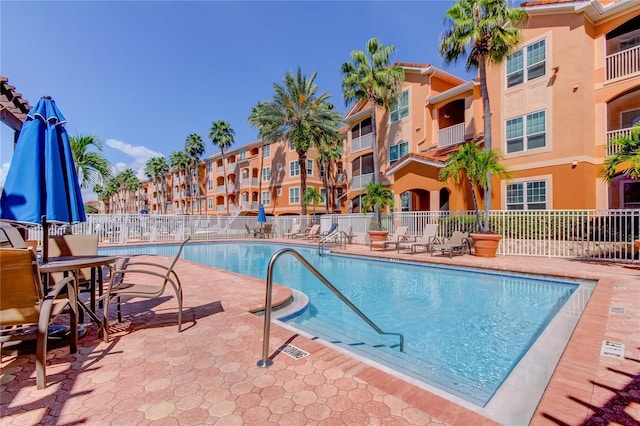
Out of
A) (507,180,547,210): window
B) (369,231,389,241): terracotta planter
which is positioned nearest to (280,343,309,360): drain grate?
(369,231,389,241): terracotta planter

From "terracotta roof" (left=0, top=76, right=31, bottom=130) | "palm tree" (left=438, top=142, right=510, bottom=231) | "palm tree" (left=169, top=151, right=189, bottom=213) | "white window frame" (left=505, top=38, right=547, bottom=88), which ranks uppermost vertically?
"palm tree" (left=169, top=151, right=189, bottom=213)

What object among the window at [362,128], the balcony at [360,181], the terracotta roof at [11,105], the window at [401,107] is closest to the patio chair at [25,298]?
the terracotta roof at [11,105]

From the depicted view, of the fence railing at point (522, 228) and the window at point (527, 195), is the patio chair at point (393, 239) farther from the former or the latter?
the window at point (527, 195)

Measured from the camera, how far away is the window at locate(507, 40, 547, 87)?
1435 cm

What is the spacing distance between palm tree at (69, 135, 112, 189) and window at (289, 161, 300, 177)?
23050 millimetres

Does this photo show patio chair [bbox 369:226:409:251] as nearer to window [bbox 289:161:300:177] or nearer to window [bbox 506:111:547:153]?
window [bbox 506:111:547:153]

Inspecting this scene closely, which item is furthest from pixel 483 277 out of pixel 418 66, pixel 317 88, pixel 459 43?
pixel 317 88

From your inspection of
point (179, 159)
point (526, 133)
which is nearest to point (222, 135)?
point (179, 159)

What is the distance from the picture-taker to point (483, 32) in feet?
44.2

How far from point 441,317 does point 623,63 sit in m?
15.5

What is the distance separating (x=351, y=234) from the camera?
1797cm

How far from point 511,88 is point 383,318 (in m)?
15.4

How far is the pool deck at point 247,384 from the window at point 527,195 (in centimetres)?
1163

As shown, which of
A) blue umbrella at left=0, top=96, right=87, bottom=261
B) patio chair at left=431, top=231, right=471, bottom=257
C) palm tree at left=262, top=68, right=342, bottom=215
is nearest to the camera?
blue umbrella at left=0, top=96, right=87, bottom=261
